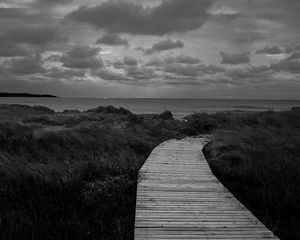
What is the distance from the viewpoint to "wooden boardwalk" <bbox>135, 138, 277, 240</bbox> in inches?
198

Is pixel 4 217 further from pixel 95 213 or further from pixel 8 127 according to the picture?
pixel 8 127

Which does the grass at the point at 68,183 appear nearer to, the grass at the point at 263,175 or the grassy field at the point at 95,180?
the grassy field at the point at 95,180

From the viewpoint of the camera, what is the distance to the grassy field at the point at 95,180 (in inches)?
219

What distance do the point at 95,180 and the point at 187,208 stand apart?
8.54 feet

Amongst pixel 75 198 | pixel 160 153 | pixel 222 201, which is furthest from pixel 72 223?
pixel 160 153

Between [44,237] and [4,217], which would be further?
[4,217]

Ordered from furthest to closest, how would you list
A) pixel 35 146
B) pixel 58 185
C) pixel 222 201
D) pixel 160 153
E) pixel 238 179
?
pixel 160 153, pixel 35 146, pixel 238 179, pixel 58 185, pixel 222 201

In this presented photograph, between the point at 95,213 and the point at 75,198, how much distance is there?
717 mm

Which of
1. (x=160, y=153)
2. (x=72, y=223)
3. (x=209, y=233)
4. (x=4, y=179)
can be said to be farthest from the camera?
(x=160, y=153)

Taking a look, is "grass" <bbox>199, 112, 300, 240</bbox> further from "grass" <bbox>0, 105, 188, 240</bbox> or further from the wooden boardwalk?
"grass" <bbox>0, 105, 188, 240</bbox>

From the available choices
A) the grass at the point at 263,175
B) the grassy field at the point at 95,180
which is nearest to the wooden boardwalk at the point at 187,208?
the grassy field at the point at 95,180

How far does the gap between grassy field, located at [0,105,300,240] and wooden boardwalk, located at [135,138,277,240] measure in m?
0.30

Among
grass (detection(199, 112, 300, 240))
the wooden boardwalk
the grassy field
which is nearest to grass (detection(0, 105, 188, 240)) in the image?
the grassy field

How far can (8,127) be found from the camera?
40.0ft
